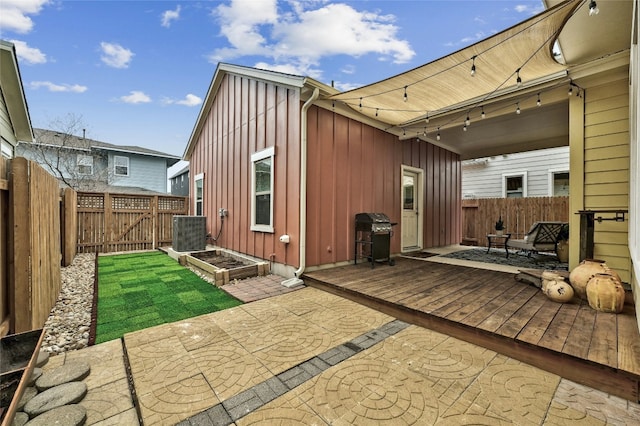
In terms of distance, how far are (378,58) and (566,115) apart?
4.96 metres

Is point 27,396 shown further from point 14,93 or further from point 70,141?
Answer: point 70,141

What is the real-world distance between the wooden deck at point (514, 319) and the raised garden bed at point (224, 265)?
1113mm

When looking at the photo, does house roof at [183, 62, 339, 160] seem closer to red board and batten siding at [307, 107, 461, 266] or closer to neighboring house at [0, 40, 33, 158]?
red board and batten siding at [307, 107, 461, 266]

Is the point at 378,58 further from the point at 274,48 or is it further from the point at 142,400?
the point at 142,400

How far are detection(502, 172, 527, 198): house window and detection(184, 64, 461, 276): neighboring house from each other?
13.2 feet

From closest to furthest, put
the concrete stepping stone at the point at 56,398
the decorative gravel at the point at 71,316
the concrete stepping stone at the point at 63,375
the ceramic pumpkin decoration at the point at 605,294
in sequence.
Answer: the concrete stepping stone at the point at 56,398 → the concrete stepping stone at the point at 63,375 → the decorative gravel at the point at 71,316 → the ceramic pumpkin decoration at the point at 605,294

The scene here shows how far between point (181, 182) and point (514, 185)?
18.1 m

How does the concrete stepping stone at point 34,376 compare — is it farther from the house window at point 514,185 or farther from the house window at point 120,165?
the house window at point 120,165

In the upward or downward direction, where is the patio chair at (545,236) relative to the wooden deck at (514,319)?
upward

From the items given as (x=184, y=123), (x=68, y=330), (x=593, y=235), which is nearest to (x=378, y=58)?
(x=593, y=235)

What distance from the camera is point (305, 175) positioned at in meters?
4.23

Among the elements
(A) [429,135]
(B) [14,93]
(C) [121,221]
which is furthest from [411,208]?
(B) [14,93]

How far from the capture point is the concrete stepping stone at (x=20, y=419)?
54.3 inches

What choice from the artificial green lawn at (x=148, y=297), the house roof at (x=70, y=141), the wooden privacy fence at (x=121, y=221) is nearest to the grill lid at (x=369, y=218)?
the artificial green lawn at (x=148, y=297)
